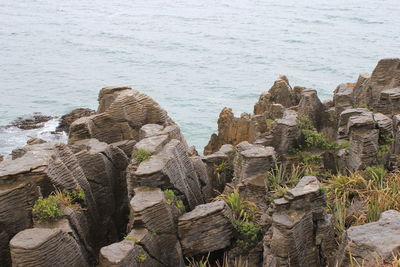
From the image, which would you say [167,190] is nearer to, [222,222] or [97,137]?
[222,222]

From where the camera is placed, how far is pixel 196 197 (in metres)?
13.5

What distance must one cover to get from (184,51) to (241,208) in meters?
53.3

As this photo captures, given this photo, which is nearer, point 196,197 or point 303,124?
point 196,197

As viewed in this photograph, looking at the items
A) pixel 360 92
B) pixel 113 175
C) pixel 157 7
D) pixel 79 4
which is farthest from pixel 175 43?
pixel 113 175

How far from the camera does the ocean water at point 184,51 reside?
46.5m

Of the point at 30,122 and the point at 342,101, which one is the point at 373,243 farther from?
the point at 30,122

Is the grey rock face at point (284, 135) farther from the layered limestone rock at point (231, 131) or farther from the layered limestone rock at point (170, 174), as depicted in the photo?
the layered limestone rock at point (231, 131)

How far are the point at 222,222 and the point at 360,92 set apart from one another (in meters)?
10.1

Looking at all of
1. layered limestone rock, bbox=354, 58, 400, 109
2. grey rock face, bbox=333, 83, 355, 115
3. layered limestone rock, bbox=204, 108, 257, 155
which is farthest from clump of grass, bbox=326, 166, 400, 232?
layered limestone rock, bbox=204, 108, 257, 155

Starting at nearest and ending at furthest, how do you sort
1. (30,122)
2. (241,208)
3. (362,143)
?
(241,208)
(362,143)
(30,122)

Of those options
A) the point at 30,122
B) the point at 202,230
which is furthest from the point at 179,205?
the point at 30,122

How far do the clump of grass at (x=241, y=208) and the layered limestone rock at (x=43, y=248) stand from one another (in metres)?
3.76

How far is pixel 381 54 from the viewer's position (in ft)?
190

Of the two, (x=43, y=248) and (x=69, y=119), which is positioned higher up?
(x=43, y=248)
